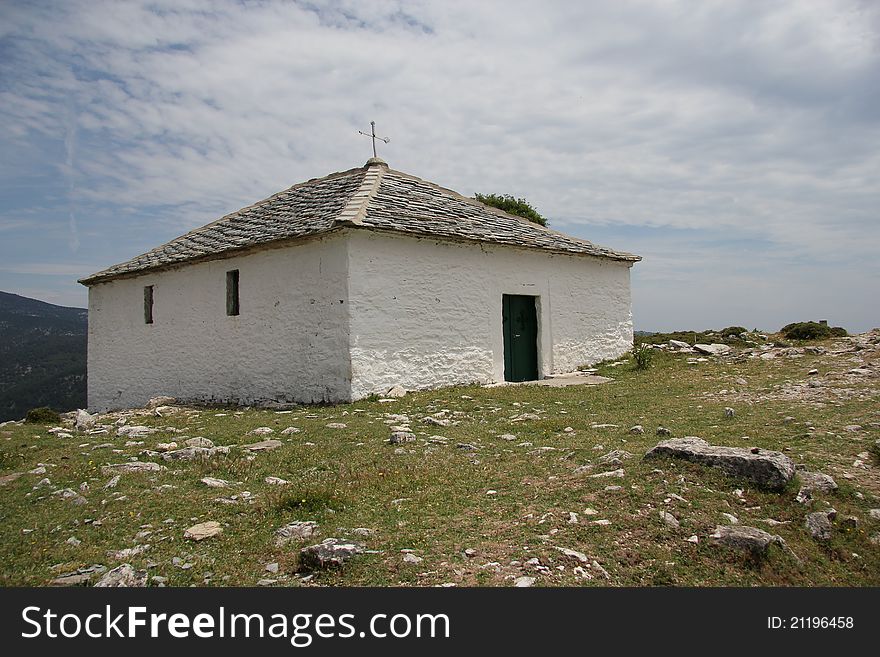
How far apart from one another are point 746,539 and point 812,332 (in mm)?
17632

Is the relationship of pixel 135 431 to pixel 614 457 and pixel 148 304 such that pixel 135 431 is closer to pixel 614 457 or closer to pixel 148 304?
pixel 614 457

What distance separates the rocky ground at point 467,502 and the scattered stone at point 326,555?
1cm

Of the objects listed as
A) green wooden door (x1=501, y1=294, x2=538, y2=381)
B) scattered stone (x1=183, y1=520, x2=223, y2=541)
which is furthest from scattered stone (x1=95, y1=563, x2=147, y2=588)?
green wooden door (x1=501, y1=294, x2=538, y2=381)

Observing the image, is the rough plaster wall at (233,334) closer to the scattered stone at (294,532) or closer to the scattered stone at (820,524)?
the scattered stone at (294,532)

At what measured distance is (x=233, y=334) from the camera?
562 inches

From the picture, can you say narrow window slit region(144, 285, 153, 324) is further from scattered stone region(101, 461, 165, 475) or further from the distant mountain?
scattered stone region(101, 461, 165, 475)

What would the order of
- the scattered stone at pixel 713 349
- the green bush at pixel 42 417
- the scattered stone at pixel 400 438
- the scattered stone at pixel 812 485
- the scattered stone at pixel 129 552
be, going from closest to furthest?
1. the scattered stone at pixel 129 552
2. the scattered stone at pixel 812 485
3. the scattered stone at pixel 400 438
4. the green bush at pixel 42 417
5. the scattered stone at pixel 713 349

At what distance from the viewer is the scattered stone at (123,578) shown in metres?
3.67

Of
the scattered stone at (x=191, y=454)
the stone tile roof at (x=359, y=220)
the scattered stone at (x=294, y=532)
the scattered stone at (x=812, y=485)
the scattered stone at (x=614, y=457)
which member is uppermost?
the stone tile roof at (x=359, y=220)

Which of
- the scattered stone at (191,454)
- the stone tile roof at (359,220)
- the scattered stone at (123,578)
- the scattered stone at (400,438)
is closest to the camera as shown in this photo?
the scattered stone at (123,578)

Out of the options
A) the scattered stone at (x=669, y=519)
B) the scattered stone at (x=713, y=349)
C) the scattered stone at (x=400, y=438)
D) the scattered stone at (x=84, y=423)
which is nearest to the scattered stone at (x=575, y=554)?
the scattered stone at (x=669, y=519)

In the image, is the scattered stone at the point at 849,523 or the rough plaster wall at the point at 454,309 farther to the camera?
the rough plaster wall at the point at 454,309

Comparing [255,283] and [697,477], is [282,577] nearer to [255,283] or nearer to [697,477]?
[697,477]

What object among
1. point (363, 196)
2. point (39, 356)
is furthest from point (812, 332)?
point (39, 356)
